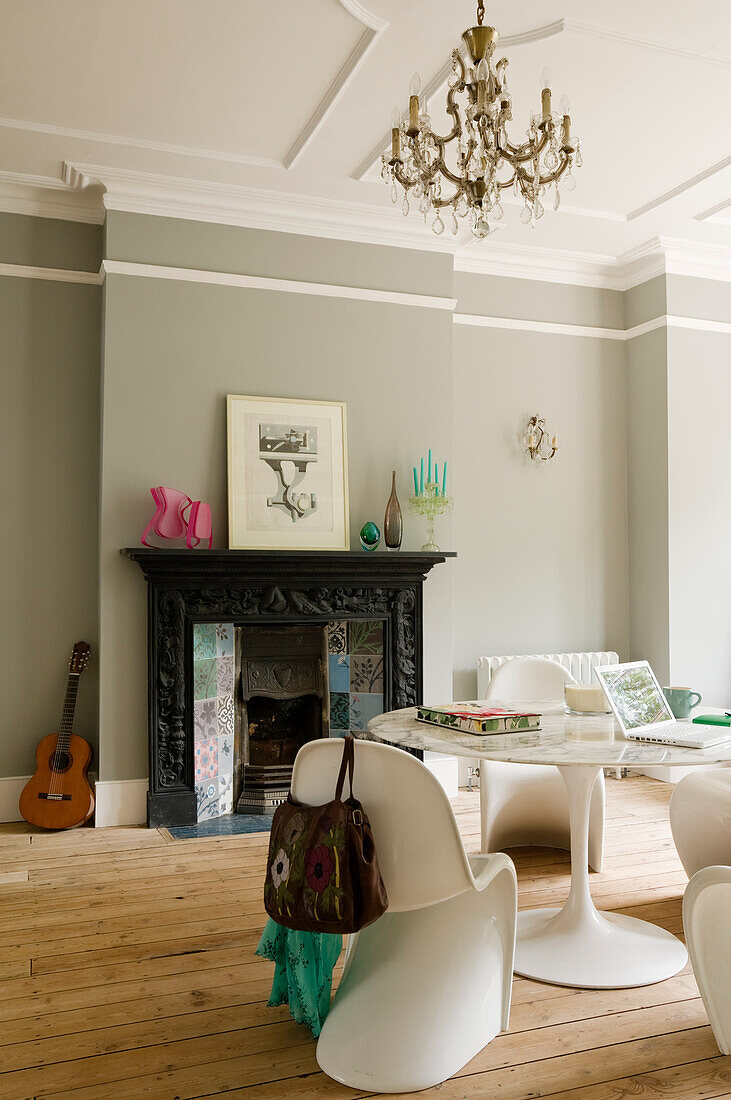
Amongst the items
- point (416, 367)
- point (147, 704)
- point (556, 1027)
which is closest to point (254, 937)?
point (556, 1027)

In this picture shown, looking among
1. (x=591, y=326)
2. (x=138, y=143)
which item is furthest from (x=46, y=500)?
(x=591, y=326)

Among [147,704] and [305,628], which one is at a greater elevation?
[305,628]

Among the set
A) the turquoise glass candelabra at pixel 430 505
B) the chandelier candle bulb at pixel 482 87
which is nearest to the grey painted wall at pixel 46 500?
the turquoise glass candelabra at pixel 430 505

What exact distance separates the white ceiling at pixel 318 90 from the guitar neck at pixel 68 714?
2254 mm

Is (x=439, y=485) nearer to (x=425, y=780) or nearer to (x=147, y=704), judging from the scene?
(x=147, y=704)

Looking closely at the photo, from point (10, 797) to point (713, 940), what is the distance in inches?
127

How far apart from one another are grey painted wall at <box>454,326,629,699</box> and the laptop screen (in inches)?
92.6

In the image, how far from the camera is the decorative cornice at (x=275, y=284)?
161 inches

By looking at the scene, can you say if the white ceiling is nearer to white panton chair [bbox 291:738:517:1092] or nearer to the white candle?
the white candle

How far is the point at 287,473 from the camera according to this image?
4.30 meters

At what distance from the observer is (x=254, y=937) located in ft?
9.12

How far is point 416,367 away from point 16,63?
2.25m

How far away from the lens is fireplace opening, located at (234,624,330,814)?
437 cm

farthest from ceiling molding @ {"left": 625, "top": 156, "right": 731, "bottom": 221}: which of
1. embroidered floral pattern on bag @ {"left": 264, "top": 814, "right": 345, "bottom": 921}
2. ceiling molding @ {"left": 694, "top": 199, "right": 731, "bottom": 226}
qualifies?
embroidered floral pattern on bag @ {"left": 264, "top": 814, "right": 345, "bottom": 921}
